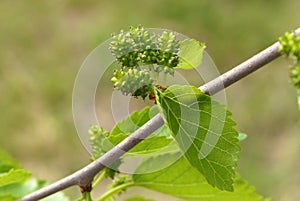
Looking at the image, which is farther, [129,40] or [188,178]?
[188,178]

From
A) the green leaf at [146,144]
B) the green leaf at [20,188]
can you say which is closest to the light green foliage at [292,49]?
the green leaf at [146,144]

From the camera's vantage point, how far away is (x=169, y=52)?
72 cm

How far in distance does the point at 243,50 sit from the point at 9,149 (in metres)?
1.40

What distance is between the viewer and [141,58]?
698mm

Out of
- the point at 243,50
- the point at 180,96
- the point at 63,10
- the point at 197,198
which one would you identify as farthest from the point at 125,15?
the point at 180,96

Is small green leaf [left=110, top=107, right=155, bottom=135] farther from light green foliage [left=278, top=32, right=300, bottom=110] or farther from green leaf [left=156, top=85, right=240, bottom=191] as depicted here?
light green foliage [left=278, top=32, right=300, bottom=110]

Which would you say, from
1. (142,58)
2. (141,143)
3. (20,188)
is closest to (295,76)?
(142,58)

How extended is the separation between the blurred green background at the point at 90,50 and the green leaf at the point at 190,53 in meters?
2.25

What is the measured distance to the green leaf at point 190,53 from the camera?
2.50 ft

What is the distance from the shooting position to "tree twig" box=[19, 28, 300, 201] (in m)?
0.67

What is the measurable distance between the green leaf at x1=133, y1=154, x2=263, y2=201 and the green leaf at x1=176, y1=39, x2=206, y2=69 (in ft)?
0.70

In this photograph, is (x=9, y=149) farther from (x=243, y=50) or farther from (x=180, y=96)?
(x=180, y=96)

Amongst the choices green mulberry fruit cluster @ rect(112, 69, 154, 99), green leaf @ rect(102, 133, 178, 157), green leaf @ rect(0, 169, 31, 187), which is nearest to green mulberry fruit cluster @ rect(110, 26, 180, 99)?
green mulberry fruit cluster @ rect(112, 69, 154, 99)

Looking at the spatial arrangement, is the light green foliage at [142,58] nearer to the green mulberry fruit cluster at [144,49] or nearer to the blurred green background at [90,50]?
the green mulberry fruit cluster at [144,49]
